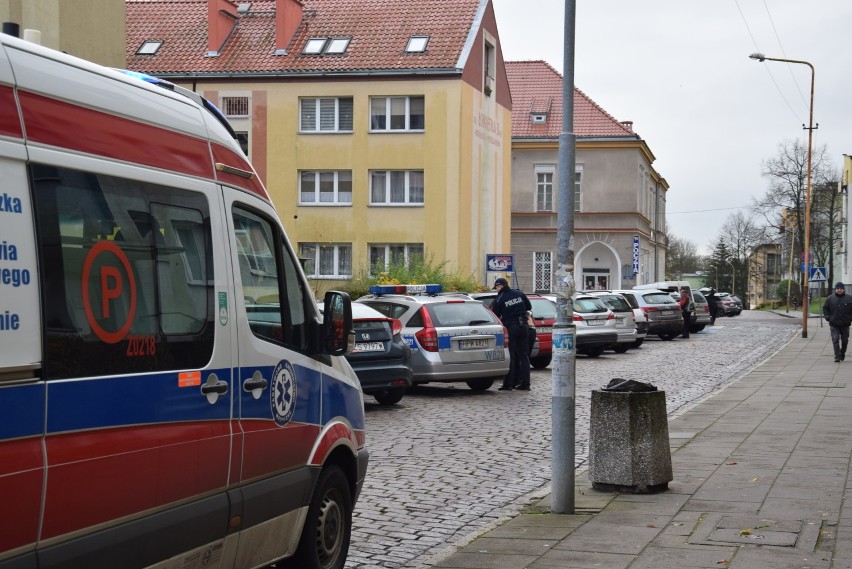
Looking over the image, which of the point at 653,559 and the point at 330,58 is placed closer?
the point at 653,559

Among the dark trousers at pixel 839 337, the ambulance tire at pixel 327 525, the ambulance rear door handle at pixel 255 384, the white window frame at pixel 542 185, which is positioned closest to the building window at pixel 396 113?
the white window frame at pixel 542 185

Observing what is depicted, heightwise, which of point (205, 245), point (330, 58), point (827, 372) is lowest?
point (827, 372)

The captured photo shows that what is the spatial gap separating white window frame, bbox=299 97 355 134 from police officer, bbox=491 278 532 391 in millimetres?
26147

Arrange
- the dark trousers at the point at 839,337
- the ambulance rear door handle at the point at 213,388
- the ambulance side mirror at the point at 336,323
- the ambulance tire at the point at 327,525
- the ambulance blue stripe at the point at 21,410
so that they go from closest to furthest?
1. the ambulance blue stripe at the point at 21,410
2. the ambulance rear door handle at the point at 213,388
3. the ambulance tire at the point at 327,525
4. the ambulance side mirror at the point at 336,323
5. the dark trousers at the point at 839,337

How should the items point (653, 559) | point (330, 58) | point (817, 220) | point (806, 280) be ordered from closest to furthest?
1. point (653, 559)
2. point (806, 280)
3. point (330, 58)
4. point (817, 220)

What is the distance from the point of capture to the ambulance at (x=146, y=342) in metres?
4.04

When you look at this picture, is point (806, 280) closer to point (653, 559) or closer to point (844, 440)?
point (844, 440)

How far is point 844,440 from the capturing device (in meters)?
12.9

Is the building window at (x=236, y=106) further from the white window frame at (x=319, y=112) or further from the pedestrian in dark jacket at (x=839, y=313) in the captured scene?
the pedestrian in dark jacket at (x=839, y=313)

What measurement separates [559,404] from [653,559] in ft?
6.24

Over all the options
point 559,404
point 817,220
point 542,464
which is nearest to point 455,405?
point 542,464

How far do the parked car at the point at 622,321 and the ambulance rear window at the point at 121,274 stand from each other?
26.1m

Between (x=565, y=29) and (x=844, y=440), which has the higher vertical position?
(x=565, y=29)

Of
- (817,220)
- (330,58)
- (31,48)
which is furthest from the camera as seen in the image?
(817,220)
